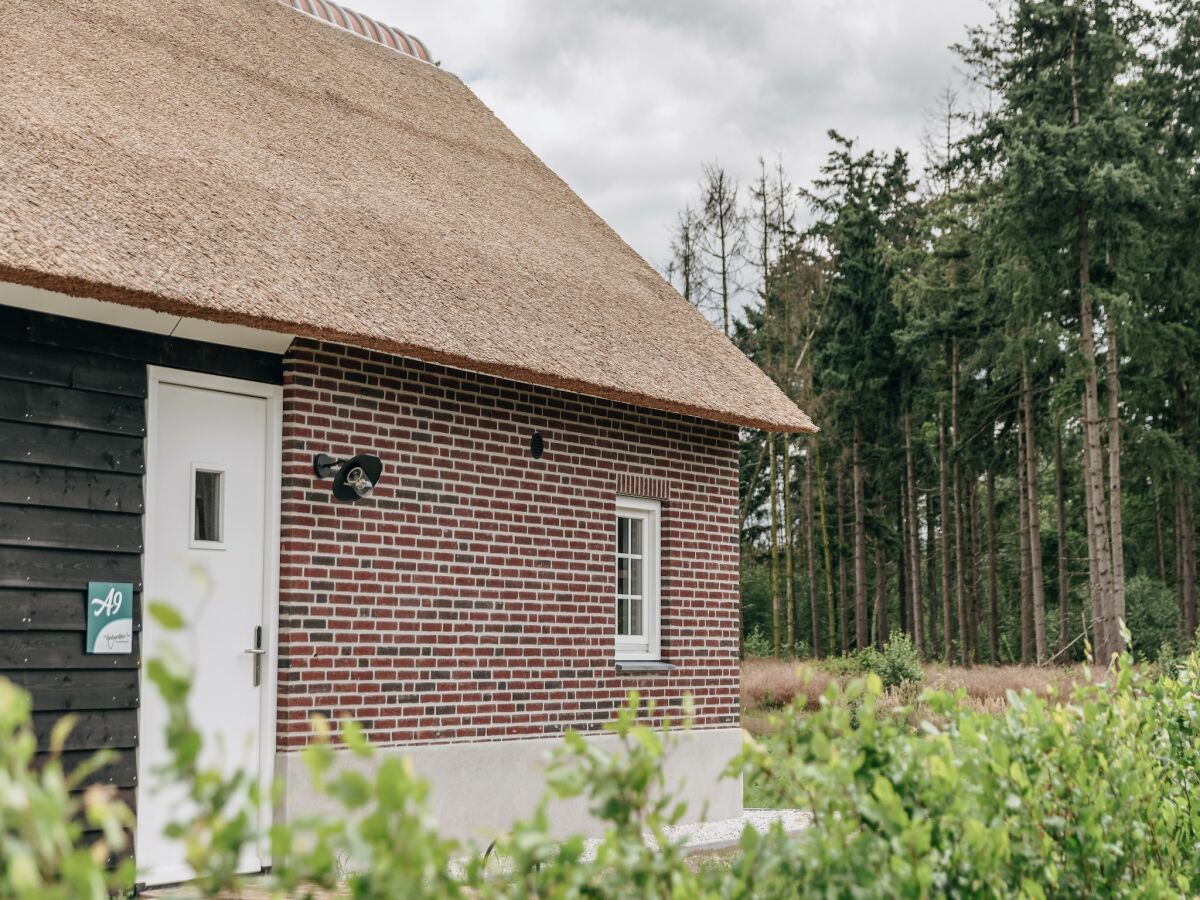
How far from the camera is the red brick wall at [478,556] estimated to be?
7875 mm

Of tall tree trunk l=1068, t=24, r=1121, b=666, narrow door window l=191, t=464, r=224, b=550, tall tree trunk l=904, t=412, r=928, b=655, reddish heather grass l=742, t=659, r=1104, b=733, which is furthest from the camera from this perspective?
tall tree trunk l=904, t=412, r=928, b=655

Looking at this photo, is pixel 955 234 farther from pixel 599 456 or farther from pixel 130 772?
pixel 130 772

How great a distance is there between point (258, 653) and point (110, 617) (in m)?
1.05

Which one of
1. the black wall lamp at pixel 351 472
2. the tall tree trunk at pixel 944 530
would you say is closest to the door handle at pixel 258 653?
the black wall lamp at pixel 351 472

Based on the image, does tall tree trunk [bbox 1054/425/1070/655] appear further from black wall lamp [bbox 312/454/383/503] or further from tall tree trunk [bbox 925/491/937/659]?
black wall lamp [bbox 312/454/383/503]

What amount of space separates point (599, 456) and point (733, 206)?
60.8ft

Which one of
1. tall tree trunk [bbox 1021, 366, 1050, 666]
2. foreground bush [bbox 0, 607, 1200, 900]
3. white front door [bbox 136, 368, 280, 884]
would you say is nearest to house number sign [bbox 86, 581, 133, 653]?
white front door [bbox 136, 368, 280, 884]

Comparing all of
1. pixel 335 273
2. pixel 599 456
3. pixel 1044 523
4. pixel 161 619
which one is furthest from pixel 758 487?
pixel 161 619

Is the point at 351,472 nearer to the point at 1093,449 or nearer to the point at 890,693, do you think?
the point at 890,693

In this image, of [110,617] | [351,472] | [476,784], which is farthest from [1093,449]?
[110,617]

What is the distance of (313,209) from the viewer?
862cm

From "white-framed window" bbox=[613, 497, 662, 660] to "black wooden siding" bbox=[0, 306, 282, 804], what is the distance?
4.33m

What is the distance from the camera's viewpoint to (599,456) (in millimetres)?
9992

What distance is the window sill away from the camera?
33.0 feet
